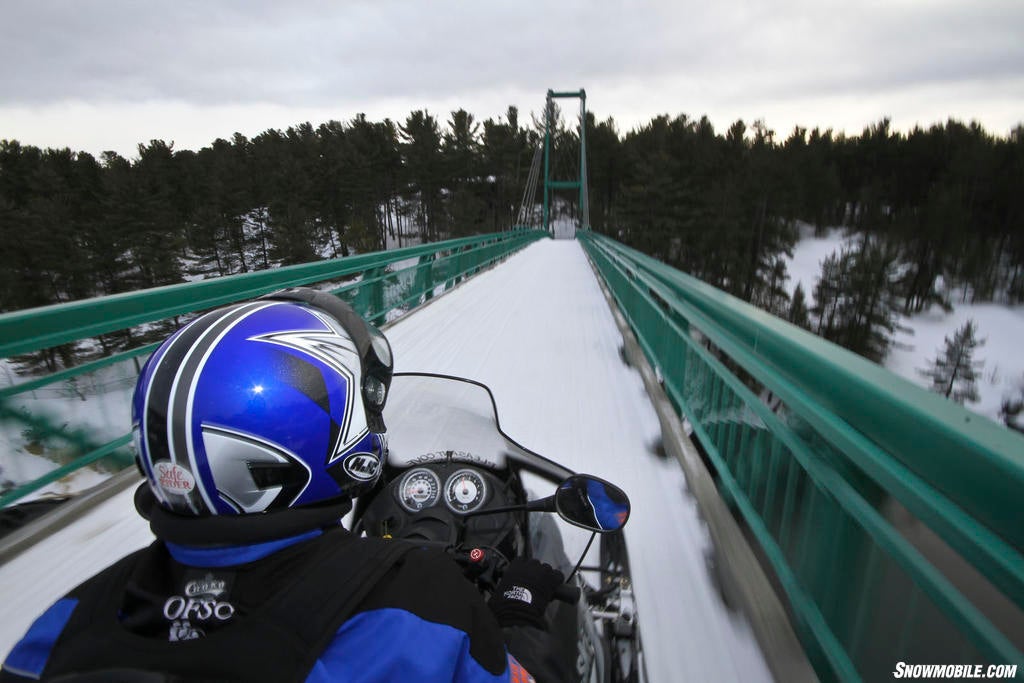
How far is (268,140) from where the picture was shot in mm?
69875

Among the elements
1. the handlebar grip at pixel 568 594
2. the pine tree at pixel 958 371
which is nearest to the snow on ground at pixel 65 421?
the handlebar grip at pixel 568 594

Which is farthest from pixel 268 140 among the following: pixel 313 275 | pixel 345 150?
pixel 313 275

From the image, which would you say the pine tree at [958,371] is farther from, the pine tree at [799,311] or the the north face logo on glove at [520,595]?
the the north face logo on glove at [520,595]

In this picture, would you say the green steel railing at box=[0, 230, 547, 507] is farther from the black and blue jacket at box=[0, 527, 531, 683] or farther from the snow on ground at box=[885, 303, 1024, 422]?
the snow on ground at box=[885, 303, 1024, 422]

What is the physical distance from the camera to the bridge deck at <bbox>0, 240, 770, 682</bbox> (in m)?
1.92

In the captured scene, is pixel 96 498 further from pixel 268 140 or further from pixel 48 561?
pixel 268 140

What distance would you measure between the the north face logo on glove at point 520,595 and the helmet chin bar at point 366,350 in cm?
48

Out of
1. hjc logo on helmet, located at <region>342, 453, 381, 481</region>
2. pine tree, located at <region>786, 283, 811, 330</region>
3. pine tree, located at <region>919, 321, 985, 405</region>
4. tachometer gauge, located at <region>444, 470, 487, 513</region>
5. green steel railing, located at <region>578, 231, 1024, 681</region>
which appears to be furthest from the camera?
pine tree, located at <region>786, 283, 811, 330</region>

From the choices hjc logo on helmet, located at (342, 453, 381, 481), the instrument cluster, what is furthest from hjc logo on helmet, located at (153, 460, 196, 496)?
the instrument cluster

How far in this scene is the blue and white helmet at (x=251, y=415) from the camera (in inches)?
35.4

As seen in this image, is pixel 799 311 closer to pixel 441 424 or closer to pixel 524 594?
pixel 441 424

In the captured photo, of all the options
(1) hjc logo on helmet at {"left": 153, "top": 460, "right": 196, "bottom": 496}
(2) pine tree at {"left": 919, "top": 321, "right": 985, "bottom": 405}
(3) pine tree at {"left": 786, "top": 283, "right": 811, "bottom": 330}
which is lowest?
(2) pine tree at {"left": 919, "top": 321, "right": 985, "bottom": 405}

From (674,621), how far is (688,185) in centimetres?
6244

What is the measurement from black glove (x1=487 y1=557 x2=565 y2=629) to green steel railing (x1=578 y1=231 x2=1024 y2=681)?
2.41ft
